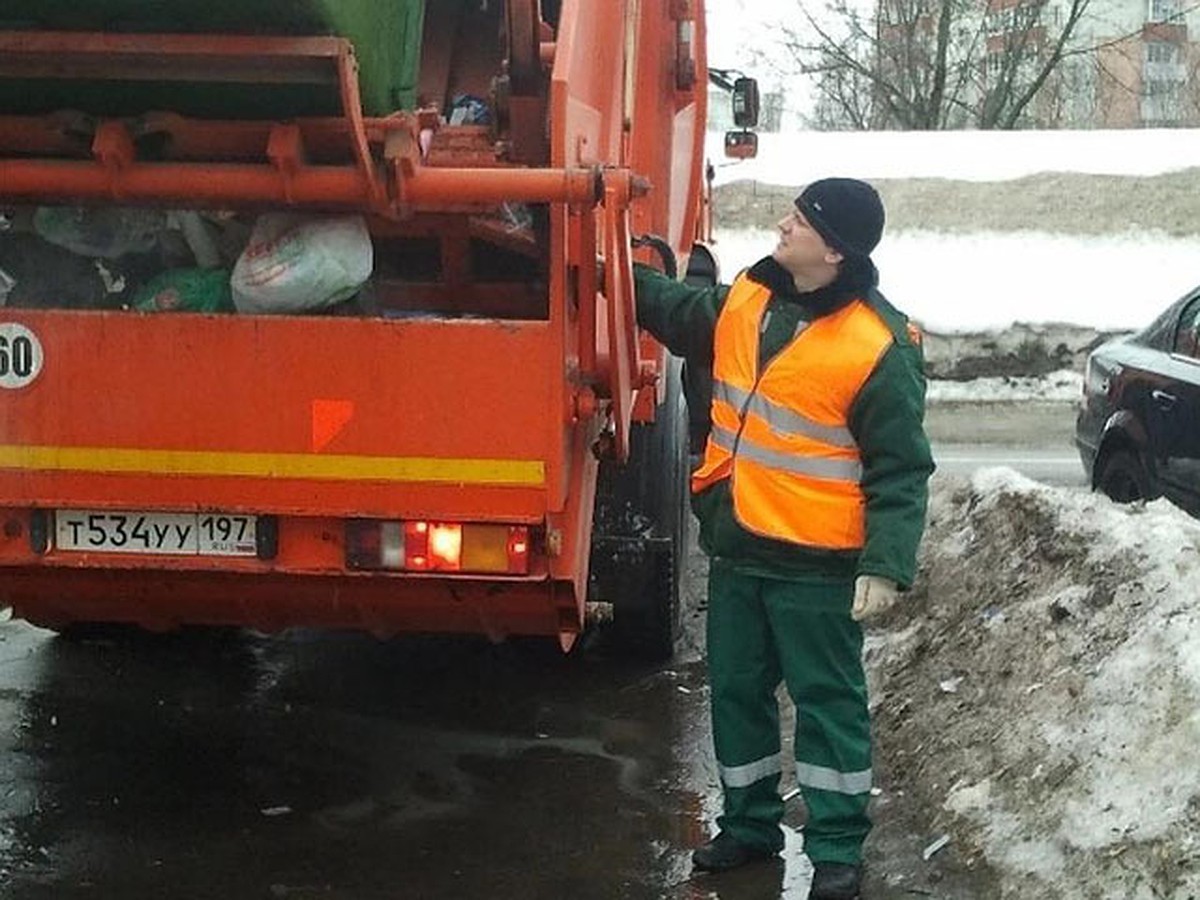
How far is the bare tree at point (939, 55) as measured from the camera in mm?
30109

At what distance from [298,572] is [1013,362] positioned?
44.3 ft

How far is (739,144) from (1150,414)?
2.85m

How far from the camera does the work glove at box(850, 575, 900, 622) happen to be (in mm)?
4090

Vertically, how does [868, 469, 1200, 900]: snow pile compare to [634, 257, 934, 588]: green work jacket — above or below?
→ below

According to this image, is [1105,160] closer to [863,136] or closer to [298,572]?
[863,136]

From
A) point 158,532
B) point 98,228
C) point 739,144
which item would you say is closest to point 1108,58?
point 739,144

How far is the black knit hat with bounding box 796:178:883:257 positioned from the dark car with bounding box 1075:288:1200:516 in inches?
122

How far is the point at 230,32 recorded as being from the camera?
12.0ft

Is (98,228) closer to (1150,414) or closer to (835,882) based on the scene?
(835,882)

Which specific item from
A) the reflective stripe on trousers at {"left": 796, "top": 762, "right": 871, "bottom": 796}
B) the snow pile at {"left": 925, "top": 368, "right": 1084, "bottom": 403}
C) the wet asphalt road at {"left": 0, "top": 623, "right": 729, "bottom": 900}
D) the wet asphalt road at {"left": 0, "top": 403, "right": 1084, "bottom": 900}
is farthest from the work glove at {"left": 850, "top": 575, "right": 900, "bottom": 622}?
the snow pile at {"left": 925, "top": 368, "right": 1084, "bottom": 403}

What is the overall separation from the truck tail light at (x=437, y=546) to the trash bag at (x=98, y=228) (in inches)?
36.5

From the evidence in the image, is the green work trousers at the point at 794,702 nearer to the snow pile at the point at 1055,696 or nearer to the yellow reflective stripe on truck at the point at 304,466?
the snow pile at the point at 1055,696

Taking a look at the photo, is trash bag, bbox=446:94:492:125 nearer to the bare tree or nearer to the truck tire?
the truck tire

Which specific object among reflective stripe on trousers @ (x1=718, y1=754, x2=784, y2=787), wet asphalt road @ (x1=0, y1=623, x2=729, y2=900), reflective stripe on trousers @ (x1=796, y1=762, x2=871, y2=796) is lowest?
wet asphalt road @ (x1=0, y1=623, x2=729, y2=900)
